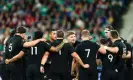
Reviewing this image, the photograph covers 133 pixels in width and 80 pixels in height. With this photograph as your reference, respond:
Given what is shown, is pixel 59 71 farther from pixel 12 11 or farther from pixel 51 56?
pixel 12 11

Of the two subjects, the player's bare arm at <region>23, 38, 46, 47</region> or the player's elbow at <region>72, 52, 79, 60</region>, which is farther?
the player's bare arm at <region>23, 38, 46, 47</region>

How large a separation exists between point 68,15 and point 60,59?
12.4 metres

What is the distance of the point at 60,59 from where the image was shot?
18375 mm

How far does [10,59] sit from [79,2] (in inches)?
505

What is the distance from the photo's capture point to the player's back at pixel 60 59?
18.3 m

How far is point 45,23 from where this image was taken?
30453 millimetres

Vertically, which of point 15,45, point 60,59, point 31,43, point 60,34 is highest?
point 60,34

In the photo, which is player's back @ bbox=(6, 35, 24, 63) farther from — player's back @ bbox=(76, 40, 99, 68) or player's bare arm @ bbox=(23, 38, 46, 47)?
player's back @ bbox=(76, 40, 99, 68)

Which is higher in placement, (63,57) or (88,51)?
(88,51)

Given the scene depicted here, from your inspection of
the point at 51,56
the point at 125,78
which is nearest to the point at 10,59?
the point at 51,56

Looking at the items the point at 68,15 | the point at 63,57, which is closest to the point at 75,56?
the point at 63,57

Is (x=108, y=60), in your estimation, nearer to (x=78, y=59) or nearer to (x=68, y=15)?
(x=78, y=59)

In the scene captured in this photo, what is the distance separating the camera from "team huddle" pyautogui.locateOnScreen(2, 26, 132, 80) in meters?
18.0

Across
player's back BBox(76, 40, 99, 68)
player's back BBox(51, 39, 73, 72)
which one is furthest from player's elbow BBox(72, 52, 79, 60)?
player's back BBox(51, 39, 73, 72)
